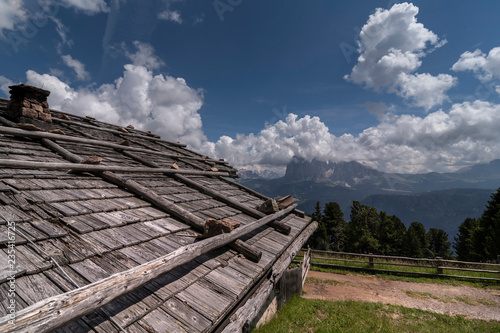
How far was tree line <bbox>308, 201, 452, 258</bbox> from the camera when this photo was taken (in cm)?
4626

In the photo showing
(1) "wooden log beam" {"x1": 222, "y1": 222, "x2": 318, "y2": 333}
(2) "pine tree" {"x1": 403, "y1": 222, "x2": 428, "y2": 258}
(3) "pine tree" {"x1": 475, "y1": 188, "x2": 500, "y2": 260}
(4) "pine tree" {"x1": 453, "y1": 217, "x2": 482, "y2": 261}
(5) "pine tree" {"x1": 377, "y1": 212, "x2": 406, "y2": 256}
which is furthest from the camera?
(5) "pine tree" {"x1": 377, "y1": 212, "x2": 406, "y2": 256}

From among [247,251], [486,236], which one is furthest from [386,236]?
[247,251]

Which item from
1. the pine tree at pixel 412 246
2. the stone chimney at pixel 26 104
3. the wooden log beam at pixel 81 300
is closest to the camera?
the wooden log beam at pixel 81 300

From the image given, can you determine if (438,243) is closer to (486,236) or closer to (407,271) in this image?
(486,236)

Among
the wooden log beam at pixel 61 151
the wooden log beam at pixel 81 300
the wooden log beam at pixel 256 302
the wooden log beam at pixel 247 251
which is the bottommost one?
the wooden log beam at pixel 256 302

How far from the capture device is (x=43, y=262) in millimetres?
1852

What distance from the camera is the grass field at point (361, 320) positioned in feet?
24.6

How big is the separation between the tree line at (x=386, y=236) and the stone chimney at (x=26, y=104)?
162ft

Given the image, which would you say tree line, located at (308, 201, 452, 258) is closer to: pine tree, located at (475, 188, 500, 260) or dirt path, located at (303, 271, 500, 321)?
pine tree, located at (475, 188, 500, 260)

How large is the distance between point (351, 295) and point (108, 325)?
1371cm

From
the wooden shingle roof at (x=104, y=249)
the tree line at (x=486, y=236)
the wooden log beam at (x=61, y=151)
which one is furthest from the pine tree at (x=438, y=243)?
the wooden log beam at (x=61, y=151)

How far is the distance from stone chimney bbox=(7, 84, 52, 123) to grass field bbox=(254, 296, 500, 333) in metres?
8.39

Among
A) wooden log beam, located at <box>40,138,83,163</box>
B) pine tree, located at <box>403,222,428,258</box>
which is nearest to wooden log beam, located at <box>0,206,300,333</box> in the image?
wooden log beam, located at <box>40,138,83,163</box>

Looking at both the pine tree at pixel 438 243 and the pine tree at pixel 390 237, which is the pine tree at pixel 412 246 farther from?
the pine tree at pixel 438 243
